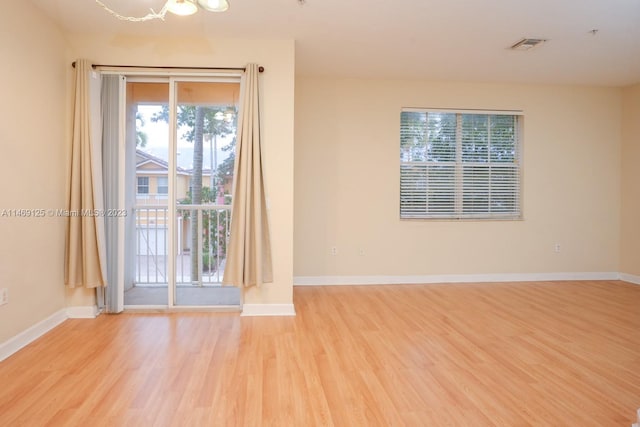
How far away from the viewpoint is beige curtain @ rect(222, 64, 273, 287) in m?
3.13

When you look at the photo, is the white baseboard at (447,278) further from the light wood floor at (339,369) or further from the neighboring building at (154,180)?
the neighboring building at (154,180)

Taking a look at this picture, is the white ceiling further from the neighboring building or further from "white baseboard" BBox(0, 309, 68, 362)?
"white baseboard" BBox(0, 309, 68, 362)

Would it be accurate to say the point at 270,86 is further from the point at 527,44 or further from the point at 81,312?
the point at 81,312

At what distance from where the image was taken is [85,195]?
119 inches

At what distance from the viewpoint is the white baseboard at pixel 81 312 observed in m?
3.13

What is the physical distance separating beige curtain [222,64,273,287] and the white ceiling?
0.56 meters

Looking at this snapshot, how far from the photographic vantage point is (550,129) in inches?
185

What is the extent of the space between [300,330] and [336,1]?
8.72 ft

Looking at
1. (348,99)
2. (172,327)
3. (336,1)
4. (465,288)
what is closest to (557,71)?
(348,99)

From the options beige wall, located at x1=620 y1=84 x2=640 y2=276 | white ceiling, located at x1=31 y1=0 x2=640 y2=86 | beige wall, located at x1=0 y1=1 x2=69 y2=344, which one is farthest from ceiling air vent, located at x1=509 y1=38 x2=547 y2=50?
beige wall, located at x1=0 y1=1 x2=69 y2=344

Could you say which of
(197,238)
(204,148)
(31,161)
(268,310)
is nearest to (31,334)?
(31,161)

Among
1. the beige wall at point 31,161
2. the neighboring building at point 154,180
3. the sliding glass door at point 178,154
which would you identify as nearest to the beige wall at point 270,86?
the sliding glass door at point 178,154

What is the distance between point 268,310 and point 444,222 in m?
2.64

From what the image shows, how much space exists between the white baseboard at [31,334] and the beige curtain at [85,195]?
0.97ft
